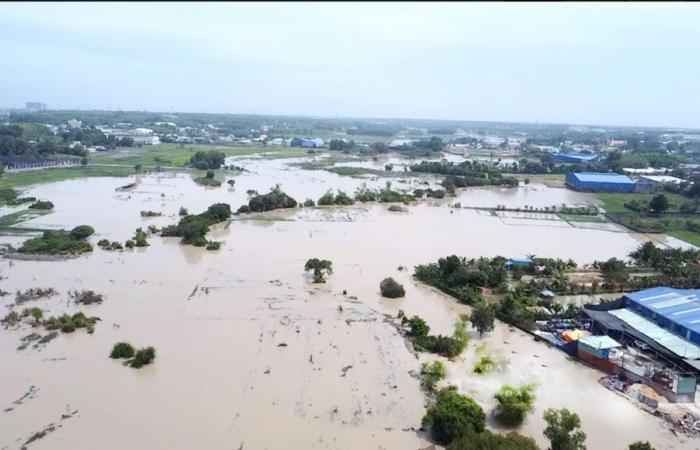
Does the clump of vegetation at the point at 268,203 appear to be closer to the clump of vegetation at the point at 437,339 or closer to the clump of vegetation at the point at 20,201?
the clump of vegetation at the point at 20,201

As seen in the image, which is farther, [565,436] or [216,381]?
[216,381]

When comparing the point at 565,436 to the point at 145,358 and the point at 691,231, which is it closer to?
the point at 145,358

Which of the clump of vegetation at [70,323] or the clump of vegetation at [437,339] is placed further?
the clump of vegetation at [70,323]

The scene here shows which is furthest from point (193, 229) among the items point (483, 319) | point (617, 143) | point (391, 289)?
point (617, 143)

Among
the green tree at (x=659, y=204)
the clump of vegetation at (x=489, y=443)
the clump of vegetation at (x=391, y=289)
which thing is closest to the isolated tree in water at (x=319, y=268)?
Answer: the clump of vegetation at (x=391, y=289)

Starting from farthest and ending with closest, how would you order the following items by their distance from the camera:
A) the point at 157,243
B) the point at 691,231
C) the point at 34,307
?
1. the point at 691,231
2. the point at 157,243
3. the point at 34,307

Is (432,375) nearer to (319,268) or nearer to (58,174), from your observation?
(319,268)

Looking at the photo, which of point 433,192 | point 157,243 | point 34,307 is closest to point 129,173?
point 157,243
